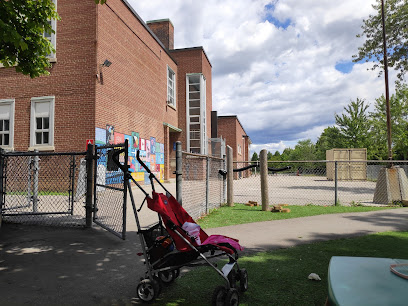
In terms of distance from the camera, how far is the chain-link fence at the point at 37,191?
666cm

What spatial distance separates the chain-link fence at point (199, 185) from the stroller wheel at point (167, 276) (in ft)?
10.1

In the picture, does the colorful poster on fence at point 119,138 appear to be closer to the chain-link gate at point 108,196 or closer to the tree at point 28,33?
the tree at point 28,33

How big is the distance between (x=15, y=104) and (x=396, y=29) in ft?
61.2

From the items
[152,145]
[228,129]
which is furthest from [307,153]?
[152,145]

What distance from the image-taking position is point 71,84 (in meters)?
12.7

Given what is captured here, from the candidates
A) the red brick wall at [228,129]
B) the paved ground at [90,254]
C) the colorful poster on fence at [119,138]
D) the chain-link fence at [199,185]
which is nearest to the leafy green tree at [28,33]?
the paved ground at [90,254]

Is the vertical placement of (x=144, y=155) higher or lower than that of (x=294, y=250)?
higher

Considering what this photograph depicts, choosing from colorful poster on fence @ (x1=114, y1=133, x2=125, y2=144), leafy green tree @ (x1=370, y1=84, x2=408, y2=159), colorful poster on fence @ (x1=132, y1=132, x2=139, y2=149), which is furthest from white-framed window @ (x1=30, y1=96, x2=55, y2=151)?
leafy green tree @ (x1=370, y1=84, x2=408, y2=159)

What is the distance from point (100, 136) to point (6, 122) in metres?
4.68

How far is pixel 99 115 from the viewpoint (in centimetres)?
1272

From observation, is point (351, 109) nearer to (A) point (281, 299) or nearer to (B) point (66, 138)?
(B) point (66, 138)

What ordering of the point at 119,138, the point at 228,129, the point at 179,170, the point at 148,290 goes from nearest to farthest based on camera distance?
1. the point at 148,290
2. the point at 179,170
3. the point at 119,138
4. the point at 228,129

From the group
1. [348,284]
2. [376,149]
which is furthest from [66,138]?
[376,149]

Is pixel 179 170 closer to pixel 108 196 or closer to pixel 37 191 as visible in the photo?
pixel 108 196
